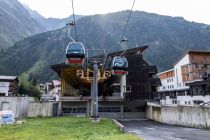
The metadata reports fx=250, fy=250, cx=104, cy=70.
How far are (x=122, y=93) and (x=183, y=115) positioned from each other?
15616 millimetres

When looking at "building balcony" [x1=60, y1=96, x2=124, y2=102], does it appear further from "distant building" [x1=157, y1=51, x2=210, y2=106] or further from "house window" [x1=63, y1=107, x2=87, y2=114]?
"distant building" [x1=157, y1=51, x2=210, y2=106]

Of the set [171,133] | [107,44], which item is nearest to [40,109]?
[171,133]

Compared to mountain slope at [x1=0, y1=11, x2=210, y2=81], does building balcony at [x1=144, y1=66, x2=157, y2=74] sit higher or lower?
lower

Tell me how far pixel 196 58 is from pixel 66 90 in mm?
29234

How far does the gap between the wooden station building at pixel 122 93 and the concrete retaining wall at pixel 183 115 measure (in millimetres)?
4606

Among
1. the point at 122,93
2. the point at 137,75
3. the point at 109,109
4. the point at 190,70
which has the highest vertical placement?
the point at 190,70

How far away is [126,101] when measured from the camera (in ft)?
148

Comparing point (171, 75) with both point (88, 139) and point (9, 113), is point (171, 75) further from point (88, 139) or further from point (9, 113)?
point (88, 139)

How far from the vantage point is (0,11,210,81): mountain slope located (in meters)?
138

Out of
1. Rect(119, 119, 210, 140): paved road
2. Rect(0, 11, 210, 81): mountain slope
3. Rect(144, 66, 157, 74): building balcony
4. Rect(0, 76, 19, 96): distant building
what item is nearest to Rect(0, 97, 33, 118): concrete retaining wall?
Rect(119, 119, 210, 140): paved road

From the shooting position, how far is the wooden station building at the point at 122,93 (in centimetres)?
4431

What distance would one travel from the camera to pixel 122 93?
44.9 meters

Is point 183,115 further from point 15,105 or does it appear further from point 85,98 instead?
point 15,105

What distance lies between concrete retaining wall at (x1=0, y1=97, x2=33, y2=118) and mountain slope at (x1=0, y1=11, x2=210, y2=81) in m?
87.2
